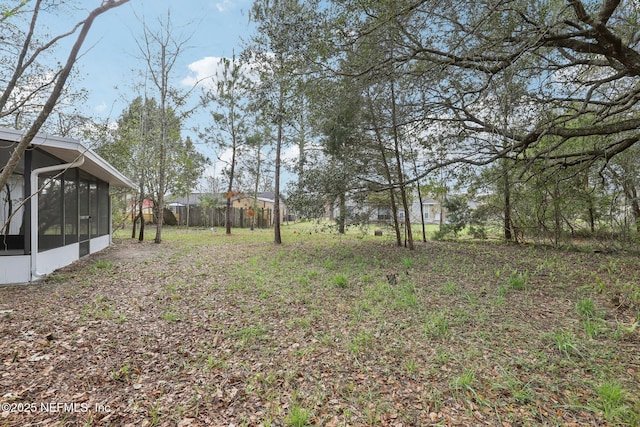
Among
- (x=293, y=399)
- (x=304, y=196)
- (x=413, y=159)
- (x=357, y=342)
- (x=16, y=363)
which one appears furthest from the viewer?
(x=413, y=159)

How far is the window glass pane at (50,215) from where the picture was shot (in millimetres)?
5363

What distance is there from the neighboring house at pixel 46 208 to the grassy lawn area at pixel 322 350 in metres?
0.47

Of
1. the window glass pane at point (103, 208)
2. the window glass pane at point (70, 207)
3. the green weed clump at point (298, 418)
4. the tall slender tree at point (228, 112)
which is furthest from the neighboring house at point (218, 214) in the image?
the green weed clump at point (298, 418)

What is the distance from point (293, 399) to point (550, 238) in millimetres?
9153

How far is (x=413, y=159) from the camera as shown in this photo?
8.39 m

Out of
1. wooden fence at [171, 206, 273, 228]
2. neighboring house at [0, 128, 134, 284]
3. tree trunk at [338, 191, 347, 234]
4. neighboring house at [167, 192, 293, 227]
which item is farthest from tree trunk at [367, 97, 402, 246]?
wooden fence at [171, 206, 273, 228]

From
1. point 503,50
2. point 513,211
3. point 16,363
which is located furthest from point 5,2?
point 513,211

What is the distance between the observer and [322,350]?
9.88 ft

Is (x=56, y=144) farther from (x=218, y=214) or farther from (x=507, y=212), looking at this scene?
(x=218, y=214)

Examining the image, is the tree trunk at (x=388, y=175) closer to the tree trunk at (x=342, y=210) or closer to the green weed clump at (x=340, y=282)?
the tree trunk at (x=342, y=210)

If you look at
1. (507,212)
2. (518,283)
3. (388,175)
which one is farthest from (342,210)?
(507,212)

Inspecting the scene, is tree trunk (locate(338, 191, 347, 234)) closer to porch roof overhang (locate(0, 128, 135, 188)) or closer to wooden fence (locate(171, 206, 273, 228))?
porch roof overhang (locate(0, 128, 135, 188))

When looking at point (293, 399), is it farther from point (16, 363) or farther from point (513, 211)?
point (513, 211)

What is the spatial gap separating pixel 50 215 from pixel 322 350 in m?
5.95
